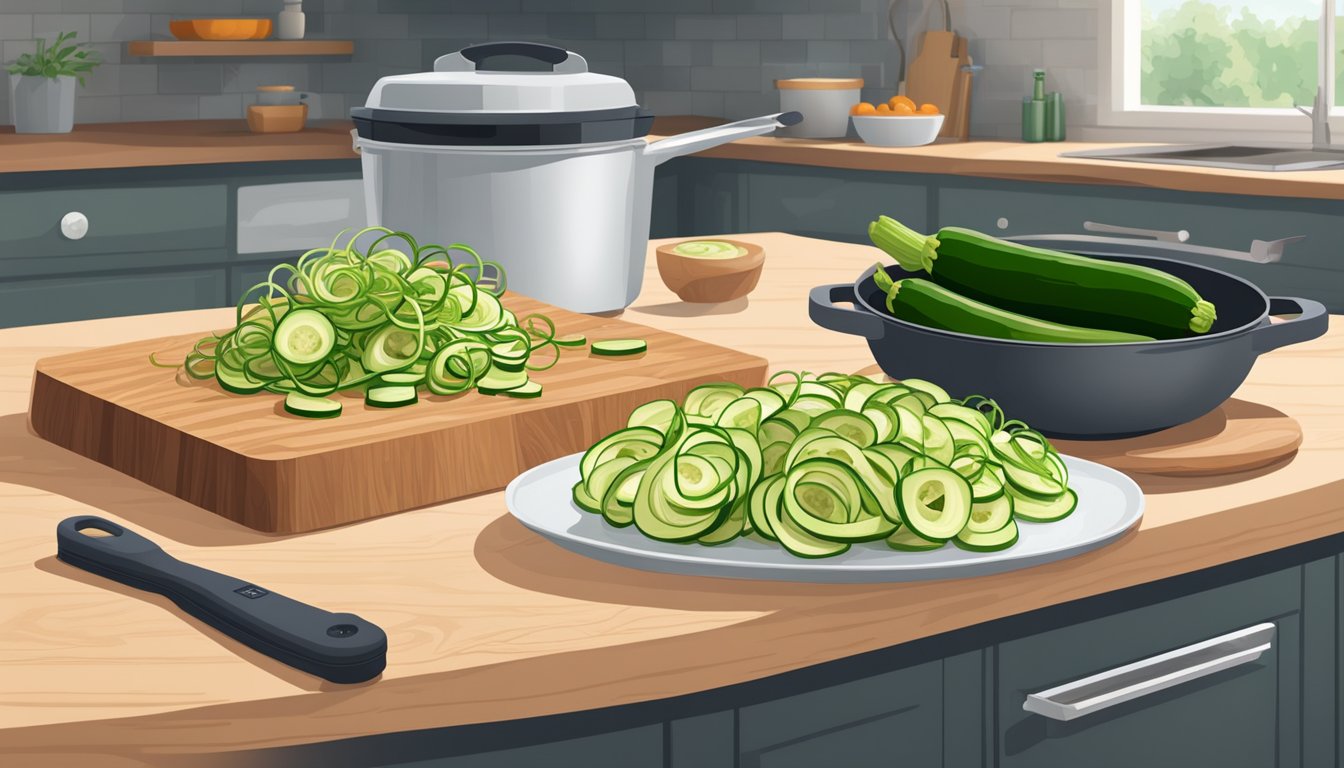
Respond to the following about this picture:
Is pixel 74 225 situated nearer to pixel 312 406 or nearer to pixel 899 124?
pixel 899 124

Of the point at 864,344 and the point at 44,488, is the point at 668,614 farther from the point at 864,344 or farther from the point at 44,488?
the point at 864,344

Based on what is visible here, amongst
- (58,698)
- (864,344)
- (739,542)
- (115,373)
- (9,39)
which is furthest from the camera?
(9,39)

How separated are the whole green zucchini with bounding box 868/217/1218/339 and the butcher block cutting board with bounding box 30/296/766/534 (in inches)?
5.8

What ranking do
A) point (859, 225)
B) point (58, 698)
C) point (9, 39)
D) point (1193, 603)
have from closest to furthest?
1. point (58, 698)
2. point (1193, 603)
3. point (859, 225)
4. point (9, 39)

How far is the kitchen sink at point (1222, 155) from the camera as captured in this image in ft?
11.5

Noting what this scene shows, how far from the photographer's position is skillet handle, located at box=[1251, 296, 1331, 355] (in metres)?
0.99

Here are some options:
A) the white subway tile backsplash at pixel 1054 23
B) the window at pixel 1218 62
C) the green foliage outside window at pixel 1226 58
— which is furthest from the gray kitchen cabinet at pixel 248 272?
the green foliage outside window at pixel 1226 58

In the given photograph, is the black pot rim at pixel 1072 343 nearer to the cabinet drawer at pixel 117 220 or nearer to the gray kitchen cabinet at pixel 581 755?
the gray kitchen cabinet at pixel 581 755

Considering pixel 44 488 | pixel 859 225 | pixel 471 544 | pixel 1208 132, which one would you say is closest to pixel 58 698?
pixel 471 544

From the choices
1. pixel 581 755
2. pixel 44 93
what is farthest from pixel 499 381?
pixel 44 93

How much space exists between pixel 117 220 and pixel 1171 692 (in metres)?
3.11

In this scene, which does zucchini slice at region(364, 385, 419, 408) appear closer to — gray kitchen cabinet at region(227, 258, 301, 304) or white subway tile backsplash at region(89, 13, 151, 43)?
gray kitchen cabinet at region(227, 258, 301, 304)

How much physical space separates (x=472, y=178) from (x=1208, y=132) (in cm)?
306

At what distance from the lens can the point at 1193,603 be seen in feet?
2.94
